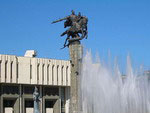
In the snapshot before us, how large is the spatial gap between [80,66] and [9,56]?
27.7m

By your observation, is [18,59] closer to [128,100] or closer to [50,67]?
[50,67]

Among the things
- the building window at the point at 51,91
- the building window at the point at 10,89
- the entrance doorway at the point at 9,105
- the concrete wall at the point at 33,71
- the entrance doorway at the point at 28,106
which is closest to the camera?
the concrete wall at the point at 33,71

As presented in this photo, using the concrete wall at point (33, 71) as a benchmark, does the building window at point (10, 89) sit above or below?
below

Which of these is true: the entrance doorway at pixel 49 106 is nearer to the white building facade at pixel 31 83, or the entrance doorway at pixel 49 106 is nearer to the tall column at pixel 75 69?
the white building facade at pixel 31 83

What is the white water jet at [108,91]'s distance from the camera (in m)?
30.6

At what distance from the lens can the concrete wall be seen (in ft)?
179

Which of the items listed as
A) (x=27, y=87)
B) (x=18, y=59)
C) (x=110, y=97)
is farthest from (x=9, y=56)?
(x=110, y=97)

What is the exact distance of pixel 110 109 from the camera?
3188 cm

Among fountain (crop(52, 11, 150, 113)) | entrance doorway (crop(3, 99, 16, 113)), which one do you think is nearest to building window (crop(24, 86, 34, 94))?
entrance doorway (crop(3, 99, 16, 113))

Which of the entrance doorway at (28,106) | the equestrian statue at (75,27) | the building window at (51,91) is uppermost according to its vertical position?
the equestrian statue at (75,27)

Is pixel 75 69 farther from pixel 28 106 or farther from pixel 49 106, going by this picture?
pixel 49 106

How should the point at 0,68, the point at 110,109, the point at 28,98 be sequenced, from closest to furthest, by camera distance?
1. the point at 110,109
2. the point at 0,68
3. the point at 28,98

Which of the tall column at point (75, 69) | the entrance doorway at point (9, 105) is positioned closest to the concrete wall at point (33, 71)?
the entrance doorway at point (9, 105)

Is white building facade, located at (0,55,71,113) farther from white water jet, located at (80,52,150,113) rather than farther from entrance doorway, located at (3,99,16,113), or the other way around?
white water jet, located at (80,52,150,113)
